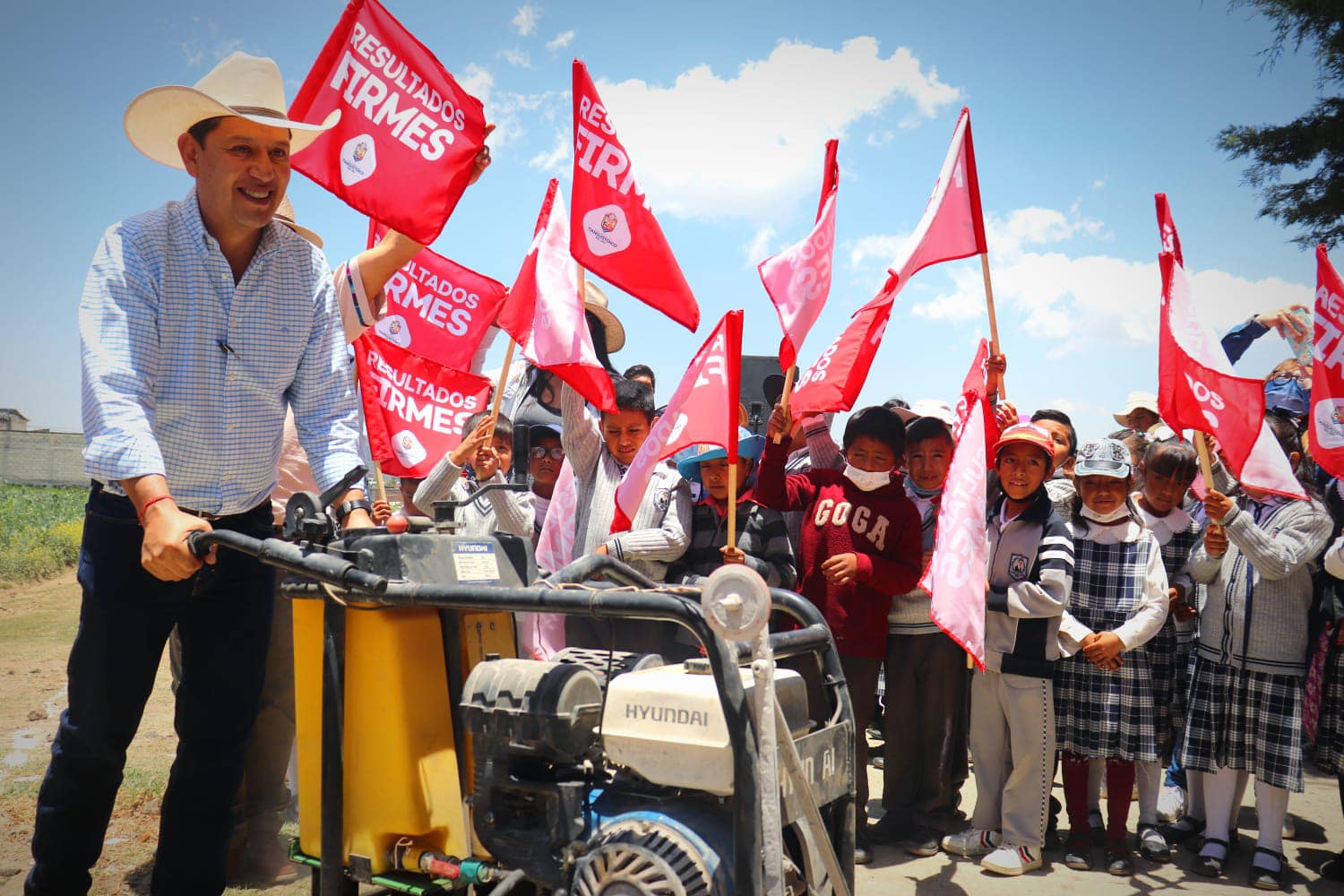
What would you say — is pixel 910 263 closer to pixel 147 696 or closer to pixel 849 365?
pixel 849 365

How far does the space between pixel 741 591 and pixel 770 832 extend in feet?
1.53

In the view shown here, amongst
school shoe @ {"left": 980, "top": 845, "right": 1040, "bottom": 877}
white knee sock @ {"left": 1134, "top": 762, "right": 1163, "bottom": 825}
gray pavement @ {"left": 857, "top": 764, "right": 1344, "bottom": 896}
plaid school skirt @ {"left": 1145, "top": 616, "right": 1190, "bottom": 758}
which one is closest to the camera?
gray pavement @ {"left": 857, "top": 764, "right": 1344, "bottom": 896}

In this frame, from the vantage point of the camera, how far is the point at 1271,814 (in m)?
4.46

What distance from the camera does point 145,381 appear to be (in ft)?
8.40

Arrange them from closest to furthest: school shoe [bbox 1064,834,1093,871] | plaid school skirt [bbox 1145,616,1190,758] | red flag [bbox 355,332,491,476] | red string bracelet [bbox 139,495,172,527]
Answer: red string bracelet [bbox 139,495,172,527] → school shoe [bbox 1064,834,1093,871] → plaid school skirt [bbox 1145,616,1190,758] → red flag [bbox 355,332,491,476]

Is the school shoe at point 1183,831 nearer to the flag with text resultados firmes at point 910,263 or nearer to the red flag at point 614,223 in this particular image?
the flag with text resultados firmes at point 910,263

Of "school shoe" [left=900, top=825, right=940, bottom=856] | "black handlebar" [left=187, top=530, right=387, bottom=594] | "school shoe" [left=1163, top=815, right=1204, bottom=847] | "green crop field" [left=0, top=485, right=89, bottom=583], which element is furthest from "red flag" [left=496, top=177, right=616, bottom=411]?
"green crop field" [left=0, top=485, right=89, bottom=583]

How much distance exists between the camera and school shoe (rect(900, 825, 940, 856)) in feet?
15.0

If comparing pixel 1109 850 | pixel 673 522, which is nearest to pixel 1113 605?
pixel 1109 850

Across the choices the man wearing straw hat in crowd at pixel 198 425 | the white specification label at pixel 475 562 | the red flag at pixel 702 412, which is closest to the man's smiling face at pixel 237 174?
the man wearing straw hat in crowd at pixel 198 425

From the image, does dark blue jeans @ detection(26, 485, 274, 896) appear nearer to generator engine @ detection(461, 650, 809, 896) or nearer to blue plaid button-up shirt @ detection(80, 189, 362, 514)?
blue plaid button-up shirt @ detection(80, 189, 362, 514)

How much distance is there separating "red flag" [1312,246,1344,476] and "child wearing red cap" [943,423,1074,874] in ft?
4.18

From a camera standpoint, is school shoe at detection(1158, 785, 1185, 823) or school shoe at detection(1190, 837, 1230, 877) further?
school shoe at detection(1158, 785, 1185, 823)

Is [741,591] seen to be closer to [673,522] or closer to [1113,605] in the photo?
[673,522]
